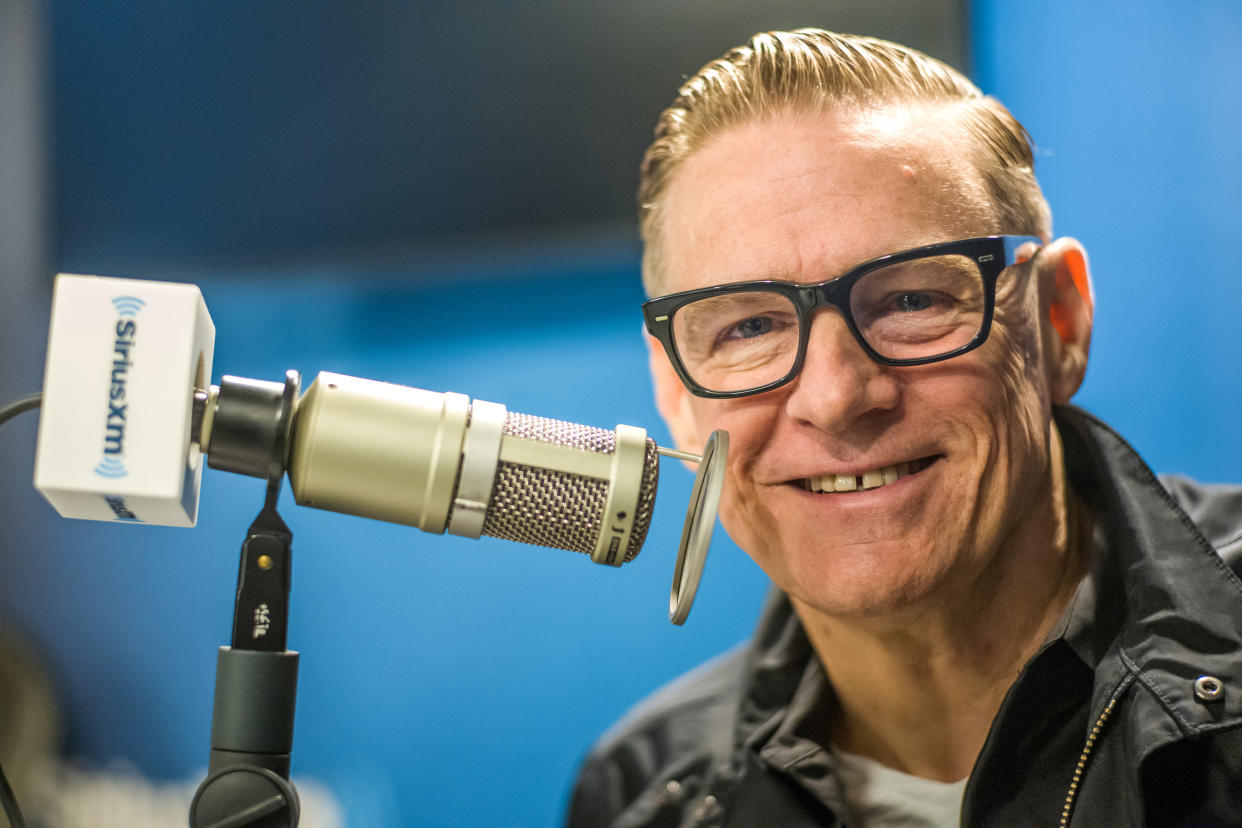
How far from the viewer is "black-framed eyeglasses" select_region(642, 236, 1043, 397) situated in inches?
52.2

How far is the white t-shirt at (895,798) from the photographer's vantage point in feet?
4.92

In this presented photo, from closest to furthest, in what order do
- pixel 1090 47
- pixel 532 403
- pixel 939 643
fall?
pixel 939 643 → pixel 1090 47 → pixel 532 403

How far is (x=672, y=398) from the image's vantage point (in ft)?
5.90

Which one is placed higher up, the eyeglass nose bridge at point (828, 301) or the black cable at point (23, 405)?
the eyeglass nose bridge at point (828, 301)

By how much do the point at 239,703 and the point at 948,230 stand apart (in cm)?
110

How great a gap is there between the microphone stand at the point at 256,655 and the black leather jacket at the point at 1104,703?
876 mm

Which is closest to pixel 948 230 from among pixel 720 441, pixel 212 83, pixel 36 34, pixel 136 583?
pixel 720 441

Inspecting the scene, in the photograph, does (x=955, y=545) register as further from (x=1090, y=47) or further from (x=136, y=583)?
(x=136, y=583)

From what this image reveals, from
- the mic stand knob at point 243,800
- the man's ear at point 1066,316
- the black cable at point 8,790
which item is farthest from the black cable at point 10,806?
the man's ear at point 1066,316

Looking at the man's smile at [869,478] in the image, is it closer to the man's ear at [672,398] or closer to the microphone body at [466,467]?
the man's ear at [672,398]

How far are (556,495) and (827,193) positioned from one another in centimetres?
65

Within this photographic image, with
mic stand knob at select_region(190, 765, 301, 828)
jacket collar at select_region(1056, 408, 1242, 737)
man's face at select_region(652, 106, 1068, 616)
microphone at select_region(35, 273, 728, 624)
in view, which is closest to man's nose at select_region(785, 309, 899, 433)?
man's face at select_region(652, 106, 1068, 616)

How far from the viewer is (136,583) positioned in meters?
2.24

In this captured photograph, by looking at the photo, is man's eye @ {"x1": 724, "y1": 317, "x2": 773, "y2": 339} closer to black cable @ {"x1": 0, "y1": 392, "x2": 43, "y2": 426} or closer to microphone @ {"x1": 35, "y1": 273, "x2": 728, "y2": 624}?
microphone @ {"x1": 35, "y1": 273, "x2": 728, "y2": 624}
